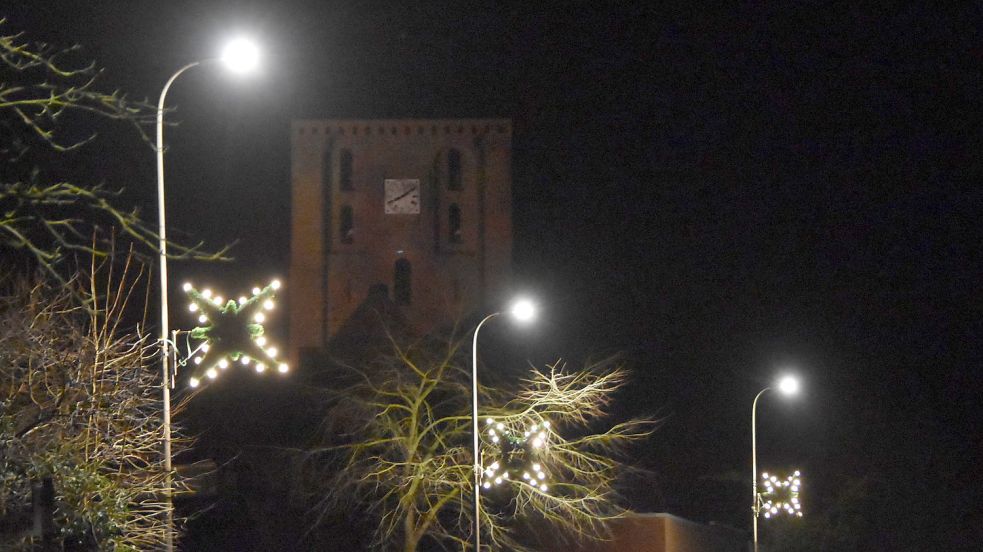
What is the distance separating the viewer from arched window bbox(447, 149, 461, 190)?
6175 cm

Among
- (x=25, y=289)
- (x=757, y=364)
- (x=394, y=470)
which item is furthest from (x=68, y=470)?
(x=757, y=364)

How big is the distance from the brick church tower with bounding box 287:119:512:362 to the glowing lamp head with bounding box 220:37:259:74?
46.8m

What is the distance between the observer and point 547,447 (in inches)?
976

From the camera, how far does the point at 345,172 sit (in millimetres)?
62156

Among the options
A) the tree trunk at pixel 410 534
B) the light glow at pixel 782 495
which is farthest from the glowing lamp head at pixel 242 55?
the light glow at pixel 782 495

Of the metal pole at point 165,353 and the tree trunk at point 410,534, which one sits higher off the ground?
the metal pole at point 165,353

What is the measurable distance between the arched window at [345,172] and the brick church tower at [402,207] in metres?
0.05

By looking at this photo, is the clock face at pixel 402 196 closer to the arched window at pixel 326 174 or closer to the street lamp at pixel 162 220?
the arched window at pixel 326 174

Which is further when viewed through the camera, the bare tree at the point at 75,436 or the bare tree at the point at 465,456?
the bare tree at the point at 465,456

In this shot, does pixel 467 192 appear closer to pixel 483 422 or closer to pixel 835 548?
pixel 835 548

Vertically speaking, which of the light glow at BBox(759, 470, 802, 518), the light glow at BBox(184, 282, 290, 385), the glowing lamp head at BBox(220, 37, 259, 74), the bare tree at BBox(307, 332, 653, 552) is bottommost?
the light glow at BBox(759, 470, 802, 518)

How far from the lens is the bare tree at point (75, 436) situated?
12.0 meters

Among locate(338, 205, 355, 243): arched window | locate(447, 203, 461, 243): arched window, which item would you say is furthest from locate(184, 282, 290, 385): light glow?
locate(338, 205, 355, 243): arched window

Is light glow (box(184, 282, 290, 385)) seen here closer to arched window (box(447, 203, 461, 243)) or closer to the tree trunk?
the tree trunk
